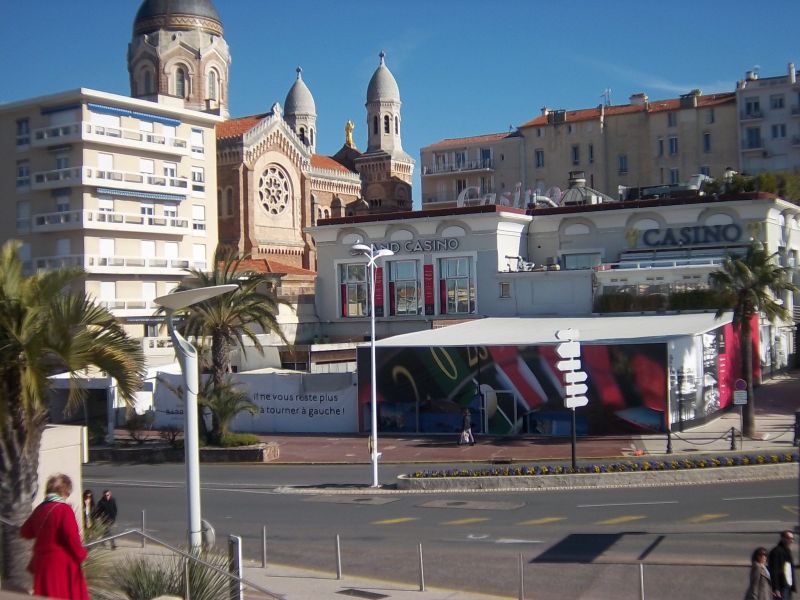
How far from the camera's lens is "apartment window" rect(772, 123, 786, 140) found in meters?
76.0

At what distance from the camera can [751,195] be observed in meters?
46.1

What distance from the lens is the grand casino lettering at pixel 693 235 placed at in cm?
4688

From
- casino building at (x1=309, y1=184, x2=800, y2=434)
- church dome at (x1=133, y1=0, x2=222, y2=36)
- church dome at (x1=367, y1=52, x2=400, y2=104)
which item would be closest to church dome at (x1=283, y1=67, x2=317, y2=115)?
church dome at (x1=367, y1=52, x2=400, y2=104)

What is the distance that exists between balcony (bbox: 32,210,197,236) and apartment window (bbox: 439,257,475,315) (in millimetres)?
18236

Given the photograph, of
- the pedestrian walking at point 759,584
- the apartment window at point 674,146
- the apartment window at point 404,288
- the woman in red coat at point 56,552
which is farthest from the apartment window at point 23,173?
the pedestrian walking at point 759,584

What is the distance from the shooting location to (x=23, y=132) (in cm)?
5775

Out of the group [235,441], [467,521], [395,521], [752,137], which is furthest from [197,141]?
[467,521]

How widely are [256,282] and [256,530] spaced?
1548cm

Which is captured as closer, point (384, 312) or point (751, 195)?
point (751, 195)

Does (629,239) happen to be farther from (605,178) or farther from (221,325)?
(605,178)

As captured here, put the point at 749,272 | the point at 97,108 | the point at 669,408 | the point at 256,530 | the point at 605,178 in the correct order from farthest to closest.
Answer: the point at 605,178 < the point at 97,108 < the point at 669,408 < the point at 749,272 < the point at 256,530

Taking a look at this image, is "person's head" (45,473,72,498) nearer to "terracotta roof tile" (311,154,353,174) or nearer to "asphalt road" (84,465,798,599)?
"asphalt road" (84,465,798,599)

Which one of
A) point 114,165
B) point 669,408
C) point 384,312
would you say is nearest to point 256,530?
point 669,408

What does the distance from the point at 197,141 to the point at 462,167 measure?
104 ft
